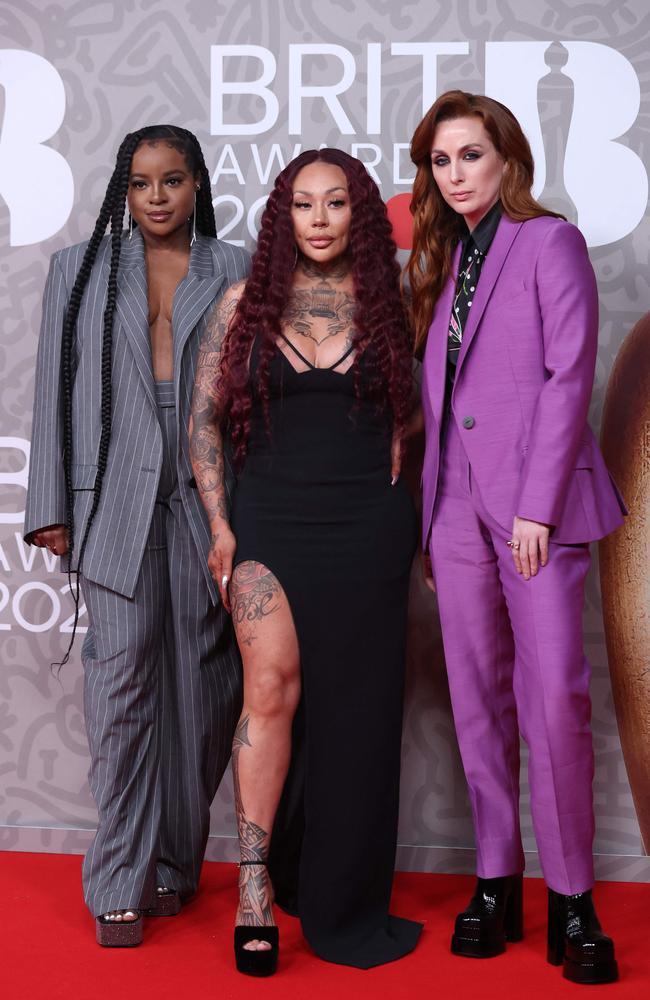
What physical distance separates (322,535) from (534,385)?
24.4 inches

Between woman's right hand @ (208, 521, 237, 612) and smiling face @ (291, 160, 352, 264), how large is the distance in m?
0.72

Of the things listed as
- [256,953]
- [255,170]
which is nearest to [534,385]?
[255,170]

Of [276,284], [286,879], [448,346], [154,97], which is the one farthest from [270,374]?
[286,879]

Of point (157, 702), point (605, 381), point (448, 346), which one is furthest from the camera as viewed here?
point (605, 381)

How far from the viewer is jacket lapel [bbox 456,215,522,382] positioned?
101 inches

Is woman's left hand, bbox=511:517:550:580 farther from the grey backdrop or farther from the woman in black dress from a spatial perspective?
the grey backdrop

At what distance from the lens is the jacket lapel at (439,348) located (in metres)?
2.66

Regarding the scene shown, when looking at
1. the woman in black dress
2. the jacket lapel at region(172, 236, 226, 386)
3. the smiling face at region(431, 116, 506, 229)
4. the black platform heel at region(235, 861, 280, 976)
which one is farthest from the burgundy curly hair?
the black platform heel at region(235, 861, 280, 976)

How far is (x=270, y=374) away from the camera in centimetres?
270

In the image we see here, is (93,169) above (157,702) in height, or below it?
above

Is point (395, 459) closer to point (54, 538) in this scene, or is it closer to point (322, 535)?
point (322, 535)

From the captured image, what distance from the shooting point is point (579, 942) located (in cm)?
249

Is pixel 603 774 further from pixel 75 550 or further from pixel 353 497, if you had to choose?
pixel 75 550

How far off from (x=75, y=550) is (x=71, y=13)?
5.45ft
